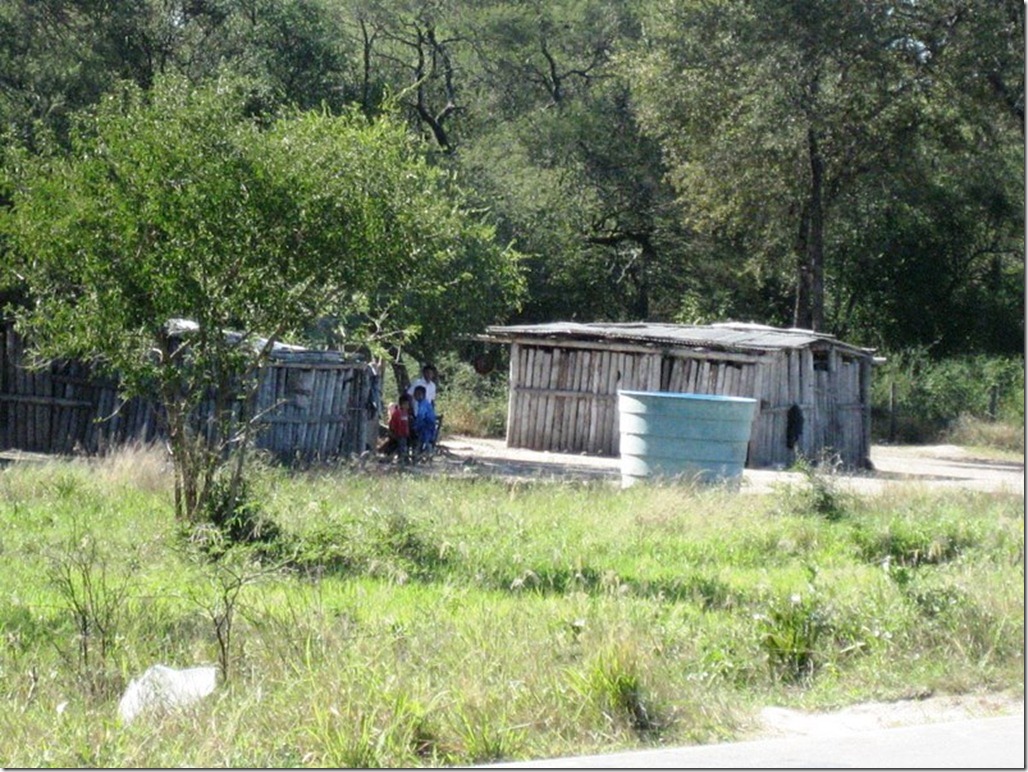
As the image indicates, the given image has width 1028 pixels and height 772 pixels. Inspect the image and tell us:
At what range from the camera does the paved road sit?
6273mm

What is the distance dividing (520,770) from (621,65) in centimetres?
3261

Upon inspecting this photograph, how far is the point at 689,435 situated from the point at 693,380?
10064 mm

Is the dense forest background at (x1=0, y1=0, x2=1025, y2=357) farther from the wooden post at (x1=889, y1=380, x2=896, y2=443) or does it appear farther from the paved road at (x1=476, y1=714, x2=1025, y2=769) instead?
the paved road at (x1=476, y1=714, x2=1025, y2=769)

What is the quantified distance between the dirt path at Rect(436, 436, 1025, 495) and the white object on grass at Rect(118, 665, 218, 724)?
1293 cm

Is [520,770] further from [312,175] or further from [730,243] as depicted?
[730,243]

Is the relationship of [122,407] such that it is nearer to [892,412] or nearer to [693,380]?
[693,380]

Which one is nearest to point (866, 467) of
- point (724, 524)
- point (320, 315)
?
point (724, 524)

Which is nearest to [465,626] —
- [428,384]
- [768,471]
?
[428,384]

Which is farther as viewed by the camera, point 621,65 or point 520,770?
point 621,65

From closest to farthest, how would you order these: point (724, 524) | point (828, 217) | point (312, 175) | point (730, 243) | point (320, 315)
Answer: point (312, 175)
point (320, 315)
point (724, 524)
point (828, 217)
point (730, 243)

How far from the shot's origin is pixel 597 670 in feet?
23.3

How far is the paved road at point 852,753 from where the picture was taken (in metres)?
6.27

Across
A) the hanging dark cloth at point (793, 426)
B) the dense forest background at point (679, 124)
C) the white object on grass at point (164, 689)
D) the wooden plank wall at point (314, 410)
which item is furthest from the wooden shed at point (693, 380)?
the white object on grass at point (164, 689)

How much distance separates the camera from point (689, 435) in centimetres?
1830
